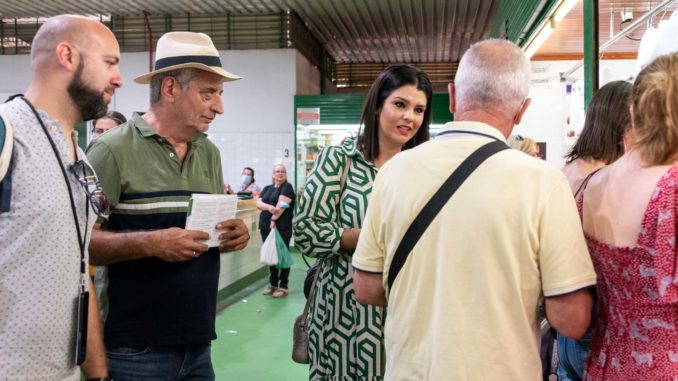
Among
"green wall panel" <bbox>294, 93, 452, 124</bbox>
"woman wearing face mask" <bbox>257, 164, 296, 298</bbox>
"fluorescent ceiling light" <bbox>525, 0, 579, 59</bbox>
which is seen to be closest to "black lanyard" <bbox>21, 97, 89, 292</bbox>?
"fluorescent ceiling light" <bbox>525, 0, 579, 59</bbox>

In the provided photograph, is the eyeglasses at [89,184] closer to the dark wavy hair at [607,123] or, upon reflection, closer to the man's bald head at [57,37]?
the man's bald head at [57,37]

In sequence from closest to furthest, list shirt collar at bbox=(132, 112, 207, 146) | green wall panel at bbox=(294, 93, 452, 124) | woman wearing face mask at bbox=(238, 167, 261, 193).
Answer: shirt collar at bbox=(132, 112, 207, 146)
woman wearing face mask at bbox=(238, 167, 261, 193)
green wall panel at bbox=(294, 93, 452, 124)

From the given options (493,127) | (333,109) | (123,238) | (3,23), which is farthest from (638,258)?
(3,23)

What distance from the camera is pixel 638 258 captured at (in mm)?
1460

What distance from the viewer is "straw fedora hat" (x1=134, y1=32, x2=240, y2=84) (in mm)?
2154

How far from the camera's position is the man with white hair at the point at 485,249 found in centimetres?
139

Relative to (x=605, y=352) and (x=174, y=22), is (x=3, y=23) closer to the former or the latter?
(x=174, y=22)

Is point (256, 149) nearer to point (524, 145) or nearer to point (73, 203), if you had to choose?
point (524, 145)

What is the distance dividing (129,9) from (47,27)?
456 inches

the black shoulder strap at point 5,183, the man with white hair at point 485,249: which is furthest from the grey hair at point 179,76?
the man with white hair at point 485,249

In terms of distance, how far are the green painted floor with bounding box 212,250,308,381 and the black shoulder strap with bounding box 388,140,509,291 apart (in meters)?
3.38

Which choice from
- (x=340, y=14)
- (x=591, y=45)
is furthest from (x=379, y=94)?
(x=340, y=14)

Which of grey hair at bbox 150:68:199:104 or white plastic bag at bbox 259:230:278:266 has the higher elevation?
grey hair at bbox 150:68:199:104

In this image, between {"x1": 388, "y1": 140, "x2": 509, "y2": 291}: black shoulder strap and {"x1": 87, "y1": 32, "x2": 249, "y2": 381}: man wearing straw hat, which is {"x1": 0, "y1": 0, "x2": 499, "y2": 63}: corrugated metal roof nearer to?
{"x1": 87, "y1": 32, "x2": 249, "y2": 381}: man wearing straw hat
